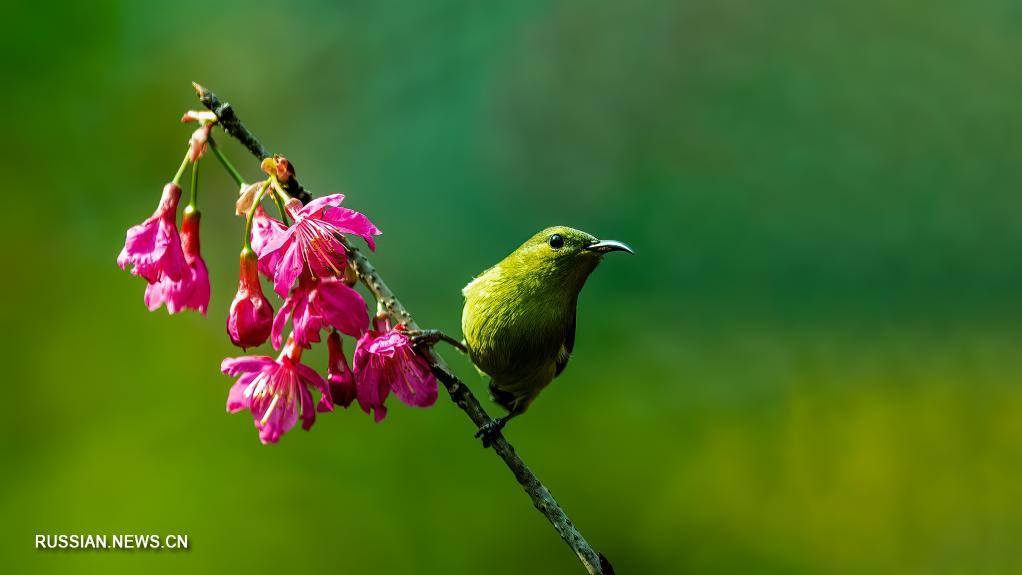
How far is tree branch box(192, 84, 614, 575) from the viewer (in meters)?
1.97

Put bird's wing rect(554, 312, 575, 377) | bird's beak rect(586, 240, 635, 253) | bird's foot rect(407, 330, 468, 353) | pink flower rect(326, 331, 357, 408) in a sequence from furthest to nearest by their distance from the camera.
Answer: bird's wing rect(554, 312, 575, 377) → bird's beak rect(586, 240, 635, 253) → bird's foot rect(407, 330, 468, 353) → pink flower rect(326, 331, 357, 408)

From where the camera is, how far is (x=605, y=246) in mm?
2938

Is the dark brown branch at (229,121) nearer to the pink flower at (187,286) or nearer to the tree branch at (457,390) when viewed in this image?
the tree branch at (457,390)

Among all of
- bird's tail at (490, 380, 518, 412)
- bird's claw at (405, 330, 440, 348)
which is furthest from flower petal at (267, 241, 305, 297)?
bird's tail at (490, 380, 518, 412)

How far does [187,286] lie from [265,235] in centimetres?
24

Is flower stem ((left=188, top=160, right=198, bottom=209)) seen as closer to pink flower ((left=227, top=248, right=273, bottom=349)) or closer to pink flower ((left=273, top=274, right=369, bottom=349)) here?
pink flower ((left=227, top=248, right=273, bottom=349))

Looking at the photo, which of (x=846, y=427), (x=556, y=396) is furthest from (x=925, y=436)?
(x=556, y=396)

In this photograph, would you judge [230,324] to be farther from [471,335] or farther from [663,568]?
[663,568]

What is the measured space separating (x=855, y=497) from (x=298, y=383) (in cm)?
537

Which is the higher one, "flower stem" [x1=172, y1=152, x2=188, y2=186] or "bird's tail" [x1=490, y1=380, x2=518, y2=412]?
"flower stem" [x1=172, y1=152, x2=188, y2=186]

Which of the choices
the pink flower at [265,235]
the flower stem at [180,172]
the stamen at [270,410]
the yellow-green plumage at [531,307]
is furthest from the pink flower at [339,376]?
the yellow-green plumage at [531,307]

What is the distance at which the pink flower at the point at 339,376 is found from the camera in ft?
7.04

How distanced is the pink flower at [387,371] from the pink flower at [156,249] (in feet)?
1.68

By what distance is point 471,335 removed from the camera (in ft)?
10.3
